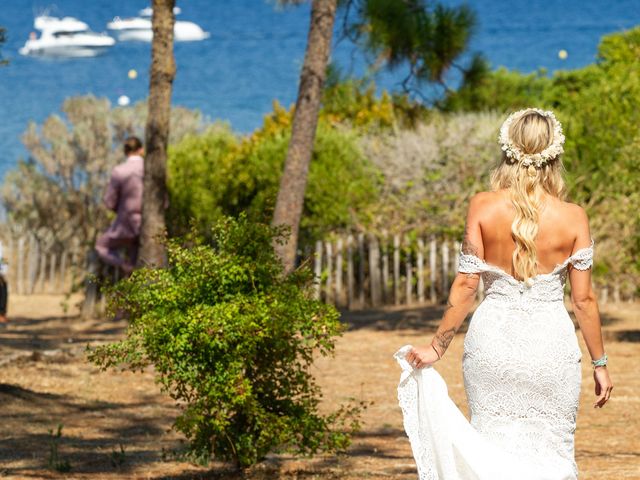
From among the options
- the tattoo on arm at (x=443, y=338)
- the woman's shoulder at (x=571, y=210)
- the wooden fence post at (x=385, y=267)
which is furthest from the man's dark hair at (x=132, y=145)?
the woman's shoulder at (x=571, y=210)

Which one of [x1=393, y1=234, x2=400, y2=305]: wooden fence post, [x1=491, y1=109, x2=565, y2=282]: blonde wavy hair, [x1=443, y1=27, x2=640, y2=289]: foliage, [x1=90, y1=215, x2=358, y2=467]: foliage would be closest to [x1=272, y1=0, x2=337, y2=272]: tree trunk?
[x1=443, y1=27, x2=640, y2=289]: foliage

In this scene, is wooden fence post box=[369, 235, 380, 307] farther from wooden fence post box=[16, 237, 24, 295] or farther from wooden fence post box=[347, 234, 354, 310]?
wooden fence post box=[16, 237, 24, 295]

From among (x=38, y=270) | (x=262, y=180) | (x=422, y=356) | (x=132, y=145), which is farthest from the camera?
(x=38, y=270)

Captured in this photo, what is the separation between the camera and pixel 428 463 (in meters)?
5.28

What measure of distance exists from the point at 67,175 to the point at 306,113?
1214 cm

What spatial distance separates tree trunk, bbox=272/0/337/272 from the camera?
14.2 m

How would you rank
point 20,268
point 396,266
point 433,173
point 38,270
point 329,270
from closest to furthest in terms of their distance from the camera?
point 396,266 → point 329,270 → point 433,173 → point 20,268 → point 38,270

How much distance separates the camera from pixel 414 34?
17062 millimetres

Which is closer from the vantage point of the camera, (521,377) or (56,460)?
(521,377)

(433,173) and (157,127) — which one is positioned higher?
(157,127)

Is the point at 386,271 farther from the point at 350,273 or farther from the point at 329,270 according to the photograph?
the point at 329,270

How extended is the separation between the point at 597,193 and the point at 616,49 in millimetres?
16055

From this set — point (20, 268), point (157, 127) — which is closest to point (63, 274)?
point (20, 268)

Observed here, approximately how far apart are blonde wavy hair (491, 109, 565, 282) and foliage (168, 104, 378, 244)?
14.5 m
